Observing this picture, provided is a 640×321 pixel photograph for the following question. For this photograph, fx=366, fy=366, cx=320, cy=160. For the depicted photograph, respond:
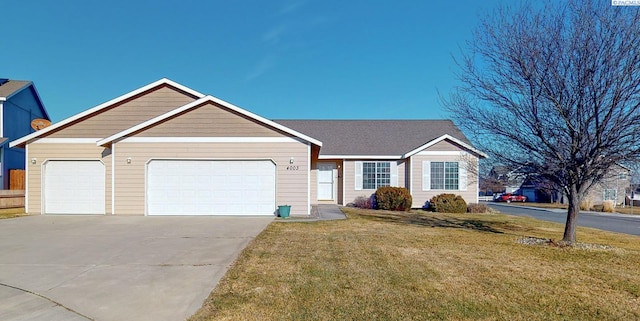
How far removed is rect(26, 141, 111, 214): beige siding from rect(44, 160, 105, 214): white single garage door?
8.0 inches

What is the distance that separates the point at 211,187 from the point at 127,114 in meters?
5.53

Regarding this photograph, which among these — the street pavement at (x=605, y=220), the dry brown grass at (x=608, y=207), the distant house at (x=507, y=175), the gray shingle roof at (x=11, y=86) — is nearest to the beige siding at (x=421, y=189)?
the street pavement at (x=605, y=220)

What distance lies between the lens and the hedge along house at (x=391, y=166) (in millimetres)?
19922

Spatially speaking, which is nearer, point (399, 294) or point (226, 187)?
point (399, 294)

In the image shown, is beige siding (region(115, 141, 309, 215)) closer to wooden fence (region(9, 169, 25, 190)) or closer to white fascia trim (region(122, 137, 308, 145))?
white fascia trim (region(122, 137, 308, 145))

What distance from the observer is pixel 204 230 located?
10867 millimetres

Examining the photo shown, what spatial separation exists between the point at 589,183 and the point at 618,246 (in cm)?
178

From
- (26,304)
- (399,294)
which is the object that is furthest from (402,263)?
(26,304)

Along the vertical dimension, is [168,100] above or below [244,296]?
above

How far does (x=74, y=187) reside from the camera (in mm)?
15219

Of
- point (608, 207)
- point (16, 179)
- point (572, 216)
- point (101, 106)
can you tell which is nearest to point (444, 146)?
point (572, 216)

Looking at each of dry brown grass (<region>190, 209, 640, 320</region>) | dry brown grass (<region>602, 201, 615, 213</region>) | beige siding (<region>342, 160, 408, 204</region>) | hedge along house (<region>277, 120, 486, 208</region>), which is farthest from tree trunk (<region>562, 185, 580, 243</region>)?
dry brown grass (<region>602, 201, 615, 213</region>)

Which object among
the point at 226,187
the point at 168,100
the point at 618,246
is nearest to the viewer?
the point at 618,246

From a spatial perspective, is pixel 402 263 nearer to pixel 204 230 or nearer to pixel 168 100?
pixel 204 230
